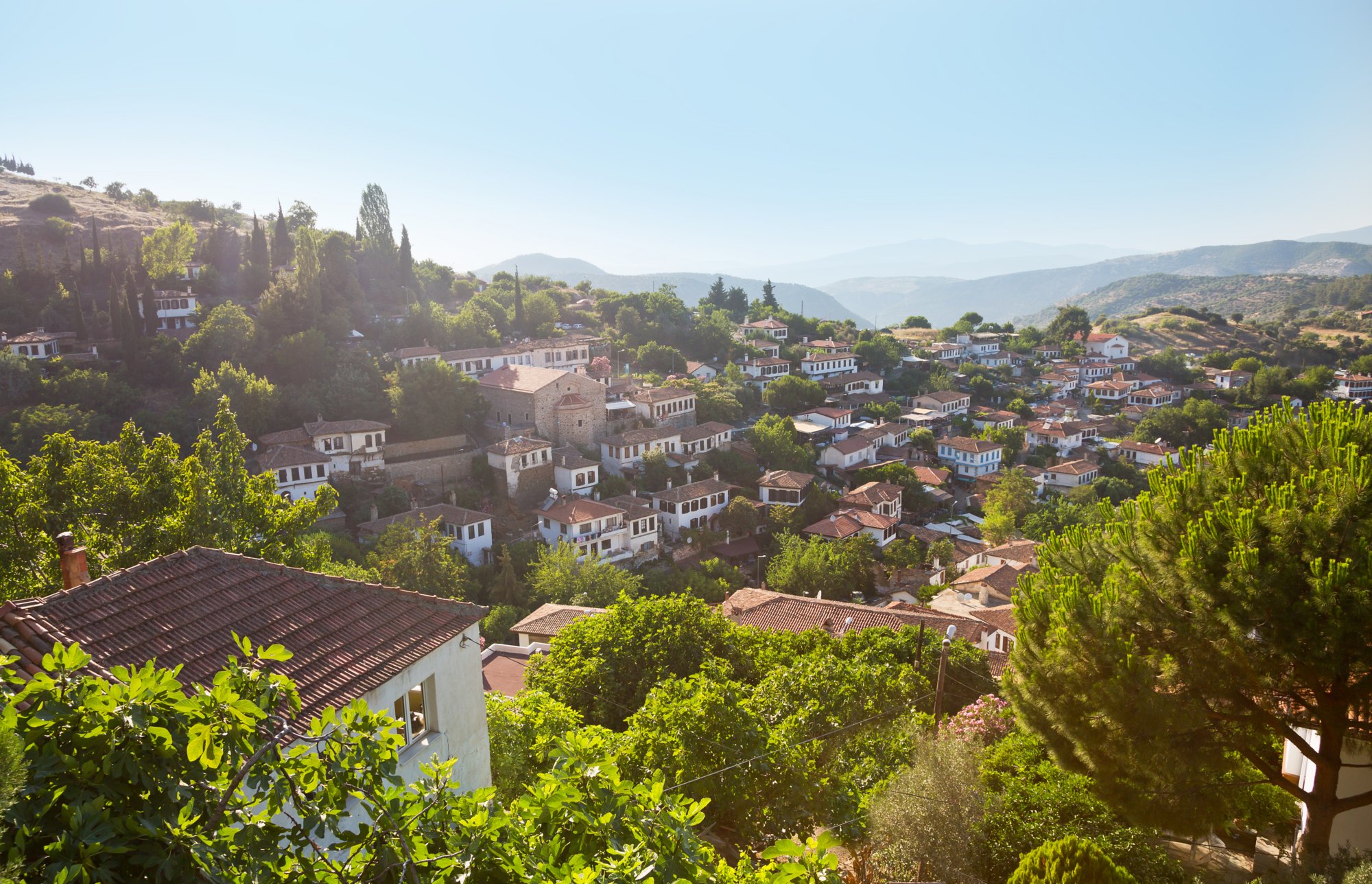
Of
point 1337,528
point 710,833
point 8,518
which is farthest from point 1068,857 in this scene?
point 8,518

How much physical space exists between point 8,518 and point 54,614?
937 cm

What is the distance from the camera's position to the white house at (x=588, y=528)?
32438mm

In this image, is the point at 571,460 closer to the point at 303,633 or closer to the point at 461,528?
the point at 461,528

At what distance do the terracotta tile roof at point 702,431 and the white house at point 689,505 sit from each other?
17.0 feet

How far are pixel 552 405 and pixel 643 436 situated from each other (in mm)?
5233

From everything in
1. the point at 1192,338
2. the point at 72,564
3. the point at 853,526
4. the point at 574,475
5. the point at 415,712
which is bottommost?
the point at 853,526

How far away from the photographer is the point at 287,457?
32750 mm

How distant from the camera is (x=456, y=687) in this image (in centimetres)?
816

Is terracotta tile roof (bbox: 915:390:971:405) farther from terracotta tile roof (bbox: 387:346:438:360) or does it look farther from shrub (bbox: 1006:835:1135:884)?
shrub (bbox: 1006:835:1135:884)

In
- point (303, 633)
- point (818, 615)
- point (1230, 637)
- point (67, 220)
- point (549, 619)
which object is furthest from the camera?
point (67, 220)

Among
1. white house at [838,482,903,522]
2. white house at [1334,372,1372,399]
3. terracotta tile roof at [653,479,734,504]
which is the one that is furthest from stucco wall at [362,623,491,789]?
white house at [1334,372,1372,399]

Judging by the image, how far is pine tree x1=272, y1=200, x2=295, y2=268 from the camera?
2344 inches

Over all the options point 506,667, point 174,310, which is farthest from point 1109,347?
point 174,310

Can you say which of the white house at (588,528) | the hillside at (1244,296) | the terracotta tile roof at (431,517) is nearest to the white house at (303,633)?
the terracotta tile roof at (431,517)
